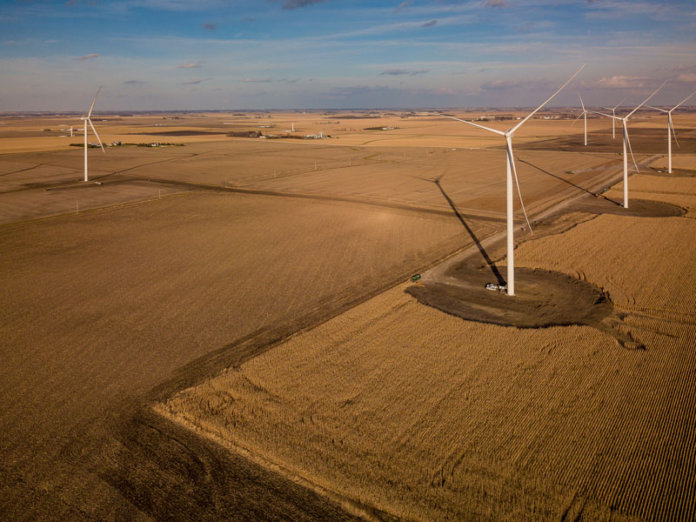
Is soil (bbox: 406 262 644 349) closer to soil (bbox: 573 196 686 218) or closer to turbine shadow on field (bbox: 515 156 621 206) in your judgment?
soil (bbox: 573 196 686 218)


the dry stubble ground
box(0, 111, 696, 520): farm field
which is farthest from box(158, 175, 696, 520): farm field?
the dry stubble ground

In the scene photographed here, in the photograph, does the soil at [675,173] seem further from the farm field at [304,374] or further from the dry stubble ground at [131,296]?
the dry stubble ground at [131,296]

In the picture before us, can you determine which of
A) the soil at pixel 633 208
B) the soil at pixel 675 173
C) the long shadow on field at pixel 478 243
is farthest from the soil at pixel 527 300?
the soil at pixel 675 173

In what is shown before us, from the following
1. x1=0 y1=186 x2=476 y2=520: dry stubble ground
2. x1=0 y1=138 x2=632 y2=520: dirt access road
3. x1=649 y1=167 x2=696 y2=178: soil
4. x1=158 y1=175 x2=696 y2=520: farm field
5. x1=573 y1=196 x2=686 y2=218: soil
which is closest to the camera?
x1=158 y1=175 x2=696 y2=520: farm field

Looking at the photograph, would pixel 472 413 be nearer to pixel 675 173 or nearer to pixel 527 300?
pixel 527 300

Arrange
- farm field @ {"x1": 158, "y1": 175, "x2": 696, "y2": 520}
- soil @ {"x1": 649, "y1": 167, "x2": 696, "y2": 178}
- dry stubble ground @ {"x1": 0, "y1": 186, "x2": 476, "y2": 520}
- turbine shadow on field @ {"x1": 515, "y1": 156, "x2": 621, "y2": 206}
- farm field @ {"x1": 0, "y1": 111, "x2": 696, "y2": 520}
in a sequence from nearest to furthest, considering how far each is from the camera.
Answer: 1. farm field @ {"x1": 158, "y1": 175, "x2": 696, "y2": 520}
2. farm field @ {"x1": 0, "y1": 111, "x2": 696, "y2": 520}
3. dry stubble ground @ {"x1": 0, "y1": 186, "x2": 476, "y2": 520}
4. turbine shadow on field @ {"x1": 515, "y1": 156, "x2": 621, "y2": 206}
5. soil @ {"x1": 649, "y1": 167, "x2": 696, "y2": 178}

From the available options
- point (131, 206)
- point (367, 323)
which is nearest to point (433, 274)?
point (367, 323)
